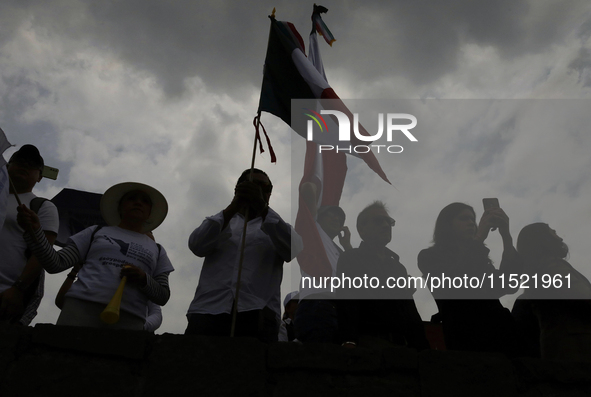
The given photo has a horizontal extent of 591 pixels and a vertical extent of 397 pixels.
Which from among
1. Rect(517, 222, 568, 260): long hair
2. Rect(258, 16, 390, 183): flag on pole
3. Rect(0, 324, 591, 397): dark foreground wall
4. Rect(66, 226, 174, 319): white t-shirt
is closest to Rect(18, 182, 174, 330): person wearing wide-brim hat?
Rect(66, 226, 174, 319): white t-shirt

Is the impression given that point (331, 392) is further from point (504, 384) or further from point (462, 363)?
point (504, 384)

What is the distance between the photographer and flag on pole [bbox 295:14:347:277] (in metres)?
4.02

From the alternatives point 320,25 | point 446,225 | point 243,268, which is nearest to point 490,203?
point 446,225

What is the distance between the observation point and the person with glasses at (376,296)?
2.91m

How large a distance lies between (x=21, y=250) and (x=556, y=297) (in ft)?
11.2

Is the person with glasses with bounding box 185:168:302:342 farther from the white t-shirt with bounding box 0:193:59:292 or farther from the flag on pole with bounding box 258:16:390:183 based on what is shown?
the flag on pole with bounding box 258:16:390:183

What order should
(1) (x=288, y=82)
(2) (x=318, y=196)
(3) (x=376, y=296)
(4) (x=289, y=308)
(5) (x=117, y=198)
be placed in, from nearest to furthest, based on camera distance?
(3) (x=376, y=296) → (5) (x=117, y=198) → (1) (x=288, y=82) → (4) (x=289, y=308) → (2) (x=318, y=196)

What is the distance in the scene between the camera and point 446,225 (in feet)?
11.3

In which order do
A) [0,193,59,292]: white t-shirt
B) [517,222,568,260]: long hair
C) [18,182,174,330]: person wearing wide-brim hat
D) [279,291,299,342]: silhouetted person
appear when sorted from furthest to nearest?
[279,291,299,342]: silhouetted person → [517,222,568,260]: long hair → [0,193,59,292]: white t-shirt → [18,182,174,330]: person wearing wide-brim hat

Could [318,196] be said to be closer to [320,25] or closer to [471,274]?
[471,274]

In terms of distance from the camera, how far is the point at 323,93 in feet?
14.8

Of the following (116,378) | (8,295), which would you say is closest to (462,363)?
(116,378)

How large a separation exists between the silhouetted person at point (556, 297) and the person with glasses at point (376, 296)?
0.74m

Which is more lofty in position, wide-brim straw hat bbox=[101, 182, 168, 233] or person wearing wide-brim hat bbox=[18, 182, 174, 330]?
wide-brim straw hat bbox=[101, 182, 168, 233]
